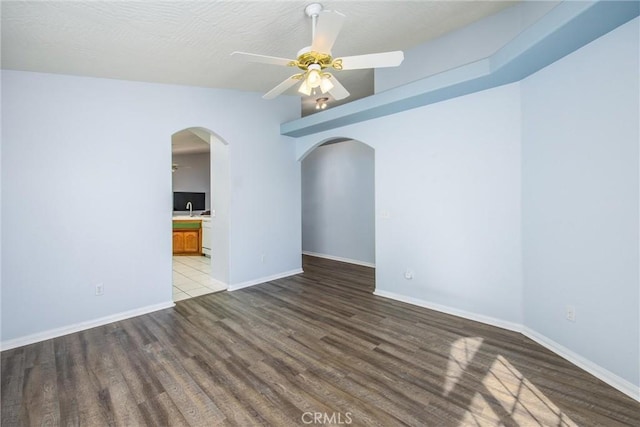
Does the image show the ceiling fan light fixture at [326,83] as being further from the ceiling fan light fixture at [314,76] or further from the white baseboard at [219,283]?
the white baseboard at [219,283]

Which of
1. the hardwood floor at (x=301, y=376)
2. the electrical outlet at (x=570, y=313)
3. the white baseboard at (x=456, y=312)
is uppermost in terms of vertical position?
the electrical outlet at (x=570, y=313)

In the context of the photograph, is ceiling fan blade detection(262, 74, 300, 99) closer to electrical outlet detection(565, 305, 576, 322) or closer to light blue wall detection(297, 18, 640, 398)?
light blue wall detection(297, 18, 640, 398)

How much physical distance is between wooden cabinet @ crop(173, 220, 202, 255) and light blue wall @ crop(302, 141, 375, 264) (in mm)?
2735

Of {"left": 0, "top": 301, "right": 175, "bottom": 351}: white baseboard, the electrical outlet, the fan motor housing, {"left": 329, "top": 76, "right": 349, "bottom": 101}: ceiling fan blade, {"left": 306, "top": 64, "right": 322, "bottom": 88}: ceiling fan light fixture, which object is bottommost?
{"left": 0, "top": 301, "right": 175, "bottom": 351}: white baseboard

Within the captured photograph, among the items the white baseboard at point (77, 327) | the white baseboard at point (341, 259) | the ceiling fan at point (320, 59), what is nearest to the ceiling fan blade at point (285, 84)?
the ceiling fan at point (320, 59)

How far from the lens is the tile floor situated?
4.41 m

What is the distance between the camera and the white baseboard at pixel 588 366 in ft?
6.61

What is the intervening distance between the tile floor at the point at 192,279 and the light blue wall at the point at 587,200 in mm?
4171

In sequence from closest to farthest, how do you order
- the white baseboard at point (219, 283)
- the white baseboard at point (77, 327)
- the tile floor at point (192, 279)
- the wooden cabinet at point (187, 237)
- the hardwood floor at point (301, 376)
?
the hardwood floor at point (301, 376)
the white baseboard at point (77, 327)
the tile floor at point (192, 279)
the white baseboard at point (219, 283)
the wooden cabinet at point (187, 237)

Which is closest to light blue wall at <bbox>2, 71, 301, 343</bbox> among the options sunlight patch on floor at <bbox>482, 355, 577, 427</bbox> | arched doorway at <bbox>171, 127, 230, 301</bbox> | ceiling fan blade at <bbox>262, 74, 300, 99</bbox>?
arched doorway at <bbox>171, 127, 230, 301</bbox>

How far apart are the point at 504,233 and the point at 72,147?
481 centimetres

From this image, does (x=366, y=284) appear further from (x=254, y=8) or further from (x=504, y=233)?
(x=254, y=8)

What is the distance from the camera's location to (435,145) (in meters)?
3.57

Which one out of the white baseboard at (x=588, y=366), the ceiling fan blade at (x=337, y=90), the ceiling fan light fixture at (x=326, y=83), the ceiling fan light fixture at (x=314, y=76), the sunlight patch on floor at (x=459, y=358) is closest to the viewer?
the white baseboard at (x=588, y=366)
